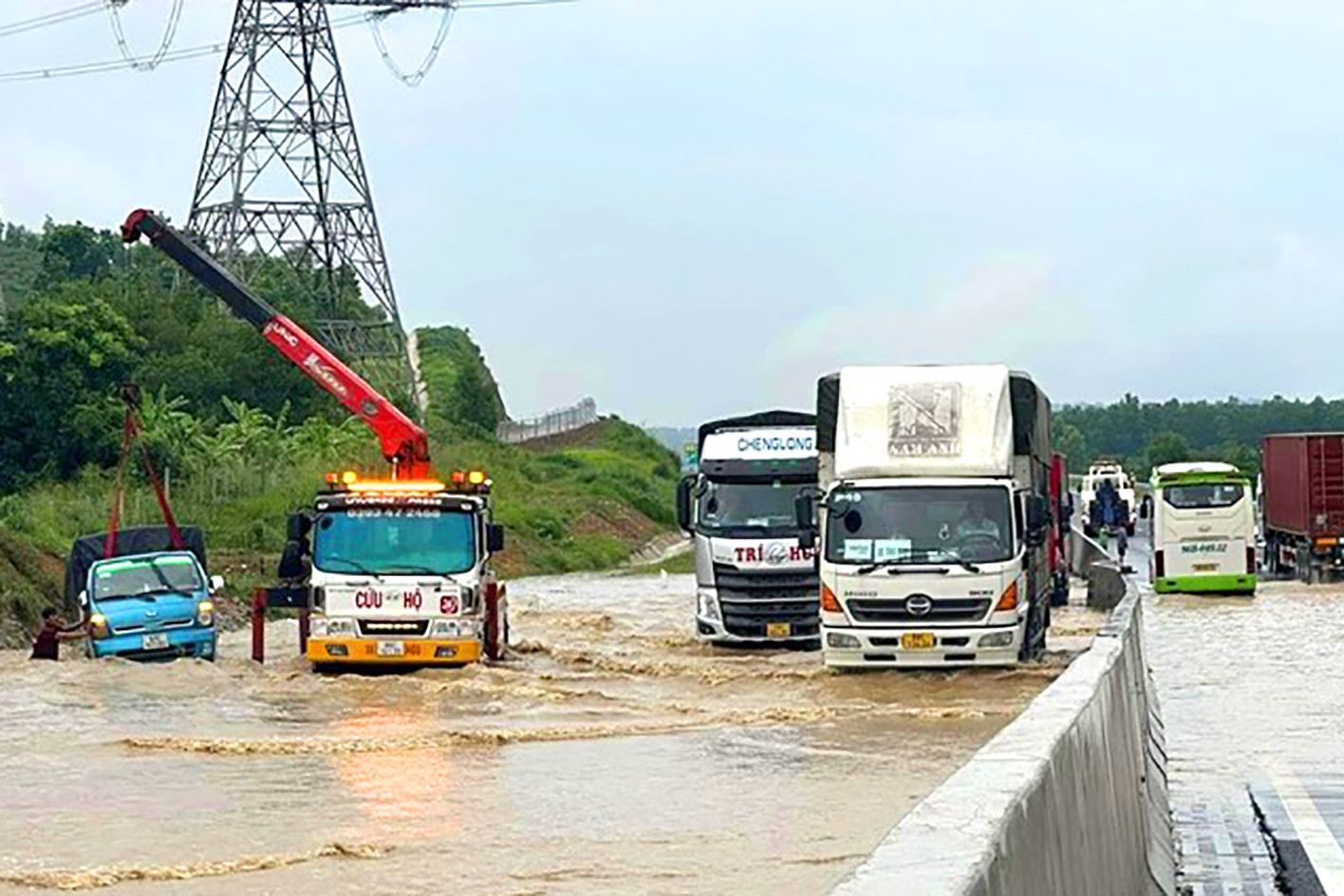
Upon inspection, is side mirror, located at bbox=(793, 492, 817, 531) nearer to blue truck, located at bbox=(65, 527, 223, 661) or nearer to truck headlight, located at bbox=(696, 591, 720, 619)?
truck headlight, located at bbox=(696, 591, 720, 619)

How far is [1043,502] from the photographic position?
26.6 metres

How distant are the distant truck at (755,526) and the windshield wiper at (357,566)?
4726 millimetres

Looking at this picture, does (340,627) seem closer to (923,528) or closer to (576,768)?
(923,528)

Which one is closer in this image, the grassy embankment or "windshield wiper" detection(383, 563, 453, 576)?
"windshield wiper" detection(383, 563, 453, 576)

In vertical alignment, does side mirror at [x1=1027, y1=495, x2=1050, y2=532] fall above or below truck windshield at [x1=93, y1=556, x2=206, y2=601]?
above

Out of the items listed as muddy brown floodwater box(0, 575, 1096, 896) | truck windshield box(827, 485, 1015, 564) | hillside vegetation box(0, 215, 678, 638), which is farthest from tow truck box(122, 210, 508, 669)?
hillside vegetation box(0, 215, 678, 638)

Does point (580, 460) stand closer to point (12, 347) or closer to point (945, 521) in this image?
point (12, 347)

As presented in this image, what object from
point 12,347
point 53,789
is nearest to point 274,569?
point 12,347

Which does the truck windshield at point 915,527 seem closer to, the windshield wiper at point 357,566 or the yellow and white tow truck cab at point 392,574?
the yellow and white tow truck cab at point 392,574

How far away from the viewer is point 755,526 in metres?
30.7

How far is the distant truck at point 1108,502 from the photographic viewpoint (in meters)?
77.4

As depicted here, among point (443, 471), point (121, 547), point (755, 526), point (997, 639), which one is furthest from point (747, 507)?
point (443, 471)

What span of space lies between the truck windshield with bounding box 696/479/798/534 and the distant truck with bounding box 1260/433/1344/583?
2649 cm

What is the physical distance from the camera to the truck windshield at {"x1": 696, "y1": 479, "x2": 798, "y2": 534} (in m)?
30.7
